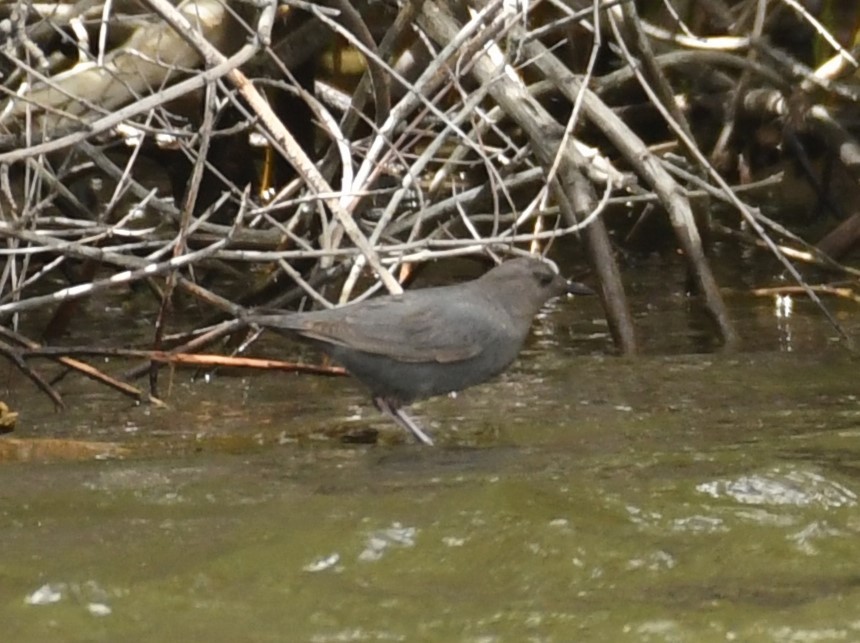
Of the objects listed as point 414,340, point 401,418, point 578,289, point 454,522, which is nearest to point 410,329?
point 414,340

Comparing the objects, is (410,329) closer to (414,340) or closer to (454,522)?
(414,340)

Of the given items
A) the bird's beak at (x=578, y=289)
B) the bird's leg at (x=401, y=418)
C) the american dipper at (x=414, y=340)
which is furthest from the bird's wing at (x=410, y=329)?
the bird's beak at (x=578, y=289)

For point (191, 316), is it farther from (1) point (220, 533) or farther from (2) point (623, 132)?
(1) point (220, 533)

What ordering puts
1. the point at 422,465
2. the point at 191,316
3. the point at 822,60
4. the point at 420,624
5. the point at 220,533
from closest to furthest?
the point at 420,624, the point at 220,533, the point at 422,465, the point at 191,316, the point at 822,60

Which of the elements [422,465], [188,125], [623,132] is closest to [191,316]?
[188,125]

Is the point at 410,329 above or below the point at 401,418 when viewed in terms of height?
above

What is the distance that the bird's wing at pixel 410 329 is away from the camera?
480 cm

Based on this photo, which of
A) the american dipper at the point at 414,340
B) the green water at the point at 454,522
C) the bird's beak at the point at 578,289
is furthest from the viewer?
the bird's beak at the point at 578,289

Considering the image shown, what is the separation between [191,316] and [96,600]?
14.4 ft

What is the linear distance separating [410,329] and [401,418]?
0.26 m

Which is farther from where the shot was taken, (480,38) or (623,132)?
(623,132)

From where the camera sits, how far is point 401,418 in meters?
4.99

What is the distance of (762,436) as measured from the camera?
15.1 feet

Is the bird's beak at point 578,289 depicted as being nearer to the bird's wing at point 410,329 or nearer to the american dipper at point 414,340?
the american dipper at point 414,340
